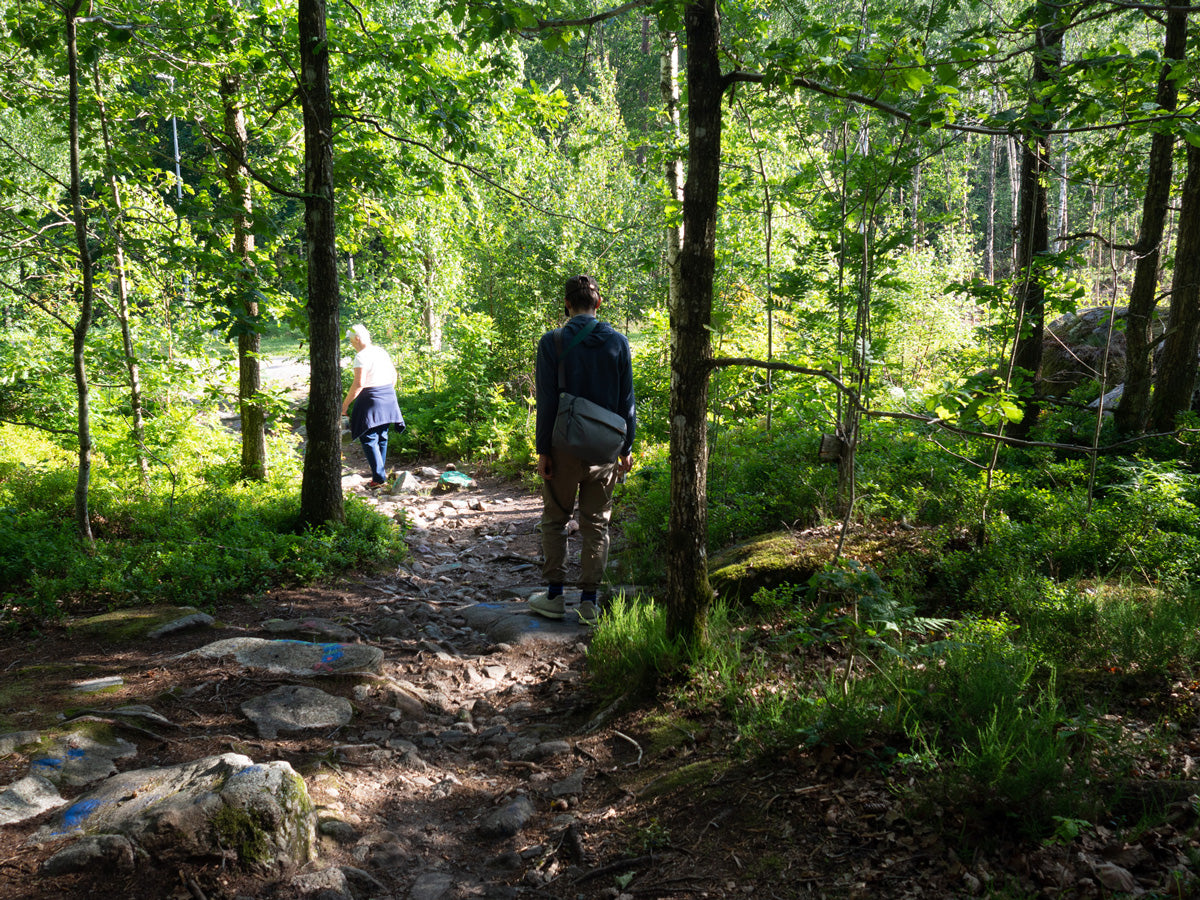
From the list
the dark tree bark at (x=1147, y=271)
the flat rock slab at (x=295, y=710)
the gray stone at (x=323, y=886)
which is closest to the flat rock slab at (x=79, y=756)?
the flat rock slab at (x=295, y=710)

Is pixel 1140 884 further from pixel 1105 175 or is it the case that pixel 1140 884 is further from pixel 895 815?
pixel 1105 175

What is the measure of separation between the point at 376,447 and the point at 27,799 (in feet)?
24.6

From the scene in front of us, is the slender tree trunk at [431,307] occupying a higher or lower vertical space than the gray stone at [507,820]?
higher

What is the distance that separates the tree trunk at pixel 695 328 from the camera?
3.42m

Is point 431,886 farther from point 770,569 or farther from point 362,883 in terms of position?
point 770,569

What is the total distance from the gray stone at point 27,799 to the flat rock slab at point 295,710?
35.8 inches

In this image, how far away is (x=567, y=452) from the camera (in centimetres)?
499

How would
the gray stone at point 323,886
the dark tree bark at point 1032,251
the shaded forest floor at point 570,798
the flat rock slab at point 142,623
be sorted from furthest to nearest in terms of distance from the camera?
the dark tree bark at point 1032,251
the flat rock slab at point 142,623
the gray stone at point 323,886
the shaded forest floor at point 570,798

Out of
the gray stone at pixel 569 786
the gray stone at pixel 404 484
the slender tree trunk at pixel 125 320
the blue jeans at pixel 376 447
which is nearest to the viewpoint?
the gray stone at pixel 569 786

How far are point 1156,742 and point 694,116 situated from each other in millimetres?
3258

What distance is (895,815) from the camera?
2.52 m

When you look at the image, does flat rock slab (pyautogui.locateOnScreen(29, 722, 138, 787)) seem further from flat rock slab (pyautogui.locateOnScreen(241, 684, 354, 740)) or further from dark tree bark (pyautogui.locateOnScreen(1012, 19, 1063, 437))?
dark tree bark (pyautogui.locateOnScreen(1012, 19, 1063, 437))

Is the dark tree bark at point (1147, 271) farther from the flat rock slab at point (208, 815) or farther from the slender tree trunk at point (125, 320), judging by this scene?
the slender tree trunk at point (125, 320)

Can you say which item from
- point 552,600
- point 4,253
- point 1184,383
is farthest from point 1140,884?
point 4,253
